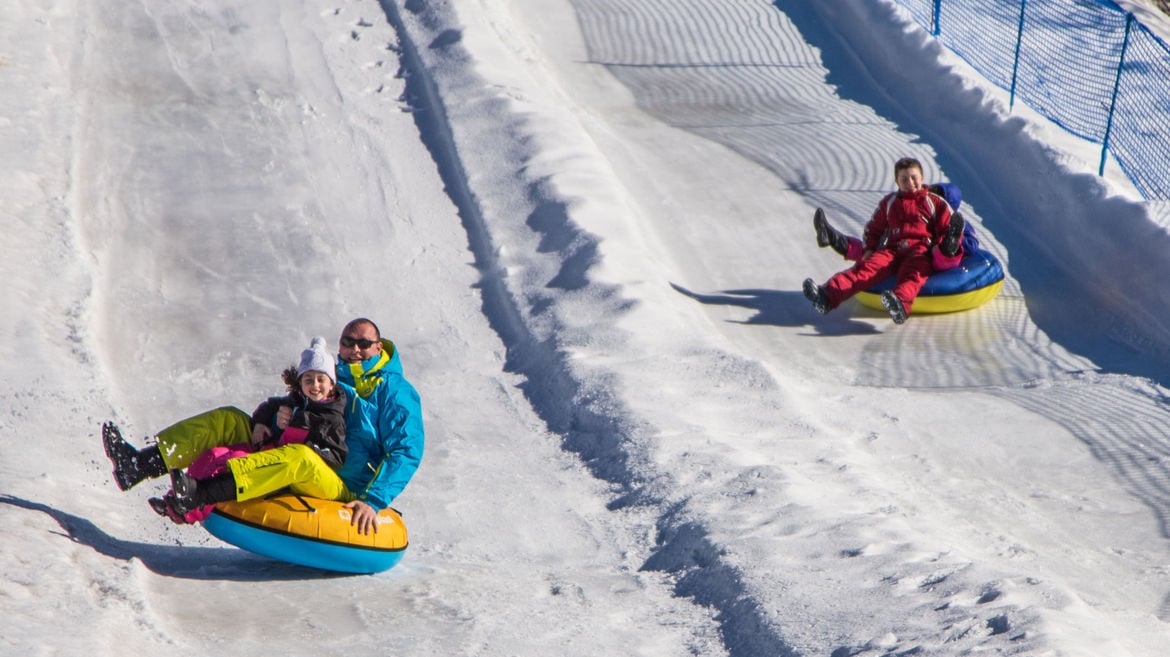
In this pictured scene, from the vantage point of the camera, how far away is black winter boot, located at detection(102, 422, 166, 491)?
471 centimetres

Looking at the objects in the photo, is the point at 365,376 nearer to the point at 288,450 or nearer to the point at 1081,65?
the point at 288,450

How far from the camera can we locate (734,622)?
470cm

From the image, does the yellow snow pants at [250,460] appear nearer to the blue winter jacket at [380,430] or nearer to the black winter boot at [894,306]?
the blue winter jacket at [380,430]

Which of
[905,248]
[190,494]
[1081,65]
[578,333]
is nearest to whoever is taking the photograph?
[190,494]

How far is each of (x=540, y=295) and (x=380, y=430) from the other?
3.29 m

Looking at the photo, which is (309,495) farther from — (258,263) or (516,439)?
(258,263)

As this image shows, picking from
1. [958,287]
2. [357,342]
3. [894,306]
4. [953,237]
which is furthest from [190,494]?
[958,287]

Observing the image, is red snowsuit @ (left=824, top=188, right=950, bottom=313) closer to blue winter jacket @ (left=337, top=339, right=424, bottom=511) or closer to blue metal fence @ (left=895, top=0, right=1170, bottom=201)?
blue metal fence @ (left=895, top=0, right=1170, bottom=201)

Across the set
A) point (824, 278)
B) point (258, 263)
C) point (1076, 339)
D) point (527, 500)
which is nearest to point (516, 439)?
point (527, 500)

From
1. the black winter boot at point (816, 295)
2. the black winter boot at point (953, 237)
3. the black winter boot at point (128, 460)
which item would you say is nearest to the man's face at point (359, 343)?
the black winter boot at point (128, 460)

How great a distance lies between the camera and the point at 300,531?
15.5ft

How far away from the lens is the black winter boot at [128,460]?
471cm

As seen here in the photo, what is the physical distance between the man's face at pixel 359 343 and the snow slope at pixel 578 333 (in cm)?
89

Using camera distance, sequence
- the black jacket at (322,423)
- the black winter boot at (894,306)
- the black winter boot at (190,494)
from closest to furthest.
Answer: the black winter boot at (190,494) → the black jacket at (322,423) → the black winter boot at (894,306)
